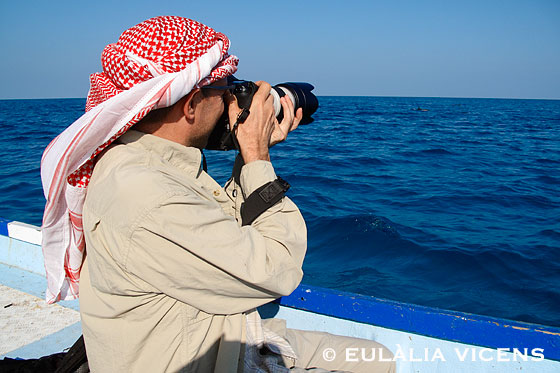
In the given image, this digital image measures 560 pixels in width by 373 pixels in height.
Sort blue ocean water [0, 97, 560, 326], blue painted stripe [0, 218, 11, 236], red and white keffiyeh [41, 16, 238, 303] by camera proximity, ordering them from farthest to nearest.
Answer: blue ocean water [0, 97, 560, 326]
blue painted stripe [0, 218, 11, 236]
red and white keffiyeh [41, 16, 238, 303]

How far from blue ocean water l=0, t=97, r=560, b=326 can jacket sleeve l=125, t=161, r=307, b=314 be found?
10.6ft

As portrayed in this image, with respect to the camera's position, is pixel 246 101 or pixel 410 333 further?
pixel 410 333

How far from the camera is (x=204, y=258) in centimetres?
102

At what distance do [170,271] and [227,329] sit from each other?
28 centimetres

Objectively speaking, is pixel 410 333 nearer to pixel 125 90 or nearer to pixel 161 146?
pixel 161 146

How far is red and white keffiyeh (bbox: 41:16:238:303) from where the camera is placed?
3.64 feet

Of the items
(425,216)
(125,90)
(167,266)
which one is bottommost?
(425,216)

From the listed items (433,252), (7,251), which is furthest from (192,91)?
(433,252)

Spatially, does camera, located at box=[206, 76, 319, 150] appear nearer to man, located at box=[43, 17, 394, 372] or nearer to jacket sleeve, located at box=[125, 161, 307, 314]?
man, located at box=[43, 17, 394, 372]

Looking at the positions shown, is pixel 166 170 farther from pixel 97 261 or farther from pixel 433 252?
pixel 433 252

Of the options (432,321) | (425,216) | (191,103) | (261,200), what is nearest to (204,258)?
(261,200)

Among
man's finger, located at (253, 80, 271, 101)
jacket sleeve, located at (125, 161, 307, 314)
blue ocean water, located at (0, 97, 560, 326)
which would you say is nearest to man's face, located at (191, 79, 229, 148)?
man's finger, located at (253, 80, 271, 101)

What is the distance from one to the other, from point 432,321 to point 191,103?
1.36m

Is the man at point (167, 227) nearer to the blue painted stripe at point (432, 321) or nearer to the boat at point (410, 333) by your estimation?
the boat at point (410, 333)
